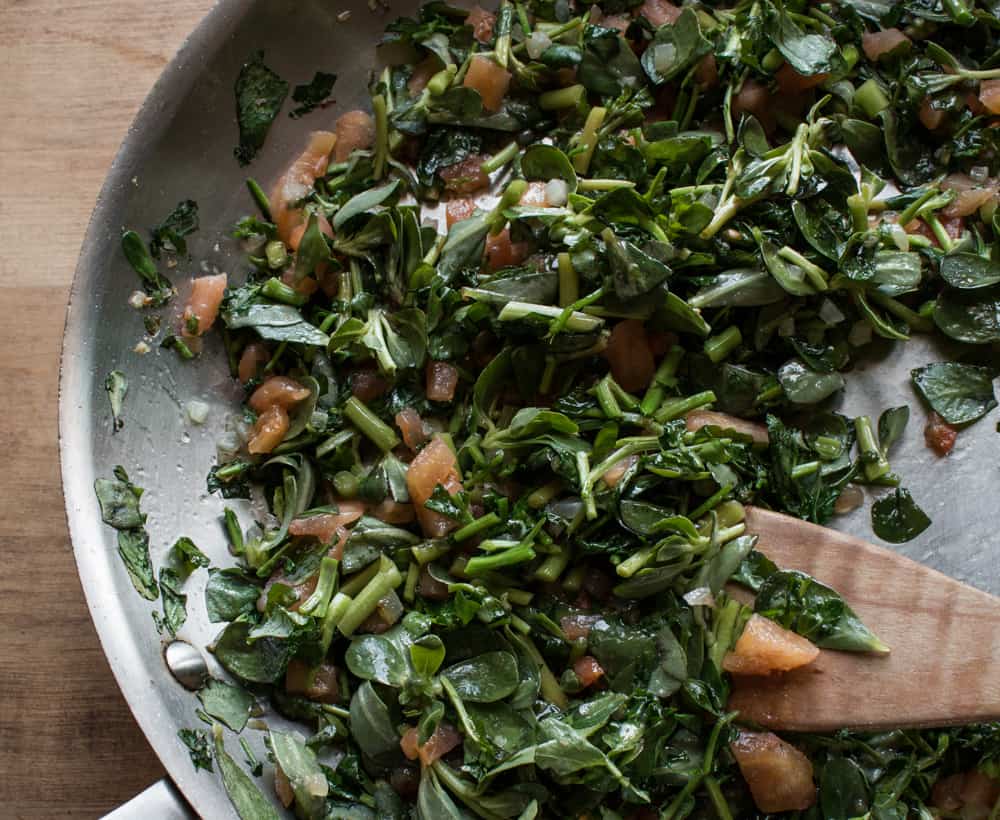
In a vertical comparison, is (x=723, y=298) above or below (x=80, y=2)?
below

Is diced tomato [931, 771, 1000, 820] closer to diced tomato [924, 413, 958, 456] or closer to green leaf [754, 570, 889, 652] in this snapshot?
green leaf [754, 570, 889, 652]

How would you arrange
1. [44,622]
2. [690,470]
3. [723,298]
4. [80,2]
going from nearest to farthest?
Result: [690,470] < [723,298] < [44,622] < [80,2]

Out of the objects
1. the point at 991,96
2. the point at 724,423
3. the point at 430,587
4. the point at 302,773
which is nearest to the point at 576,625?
the point at 430,587

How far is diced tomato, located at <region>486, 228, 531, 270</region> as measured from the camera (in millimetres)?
2590

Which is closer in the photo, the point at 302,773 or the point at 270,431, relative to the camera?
the point at 302,773

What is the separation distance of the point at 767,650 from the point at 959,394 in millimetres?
941

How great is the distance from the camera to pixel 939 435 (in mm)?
2605

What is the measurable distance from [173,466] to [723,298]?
1561 millimetres

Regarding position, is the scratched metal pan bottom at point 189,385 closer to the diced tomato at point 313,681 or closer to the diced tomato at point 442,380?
the diced tomato at point 313,681

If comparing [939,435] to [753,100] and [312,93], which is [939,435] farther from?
[312,93]

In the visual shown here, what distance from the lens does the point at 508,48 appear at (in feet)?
8.94

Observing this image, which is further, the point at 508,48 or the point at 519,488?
the point at 508,48

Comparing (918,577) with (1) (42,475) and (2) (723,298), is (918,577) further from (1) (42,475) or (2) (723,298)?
(1) (42,475)

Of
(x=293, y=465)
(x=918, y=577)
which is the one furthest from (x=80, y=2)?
(x=918, y=577)
